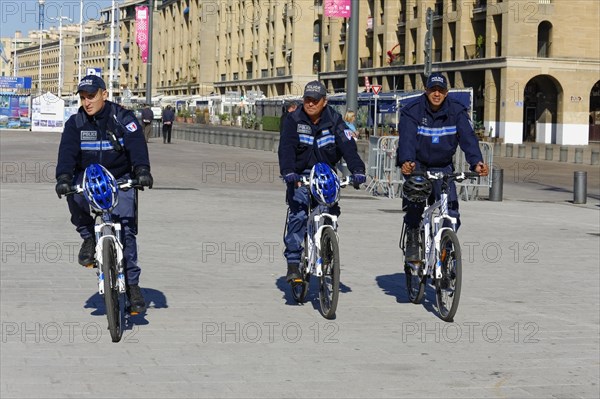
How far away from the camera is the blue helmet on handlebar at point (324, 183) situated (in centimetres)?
856

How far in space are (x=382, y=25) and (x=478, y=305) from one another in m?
70.1

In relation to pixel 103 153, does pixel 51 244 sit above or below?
below

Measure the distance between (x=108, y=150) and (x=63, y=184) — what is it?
0.46m

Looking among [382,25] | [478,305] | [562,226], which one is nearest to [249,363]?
[478,305]

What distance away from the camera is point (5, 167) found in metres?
27.8

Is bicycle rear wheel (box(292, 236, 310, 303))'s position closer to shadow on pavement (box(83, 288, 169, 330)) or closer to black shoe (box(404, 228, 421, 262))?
black shoe (box(404, 228, 421, 262))

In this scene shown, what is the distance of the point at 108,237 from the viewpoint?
7.59 m

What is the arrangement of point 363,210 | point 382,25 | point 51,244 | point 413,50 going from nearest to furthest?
point 51,244, point 363,210, point 413,50, point 382,25

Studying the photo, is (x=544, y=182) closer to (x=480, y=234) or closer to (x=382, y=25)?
(x=480, y=234)

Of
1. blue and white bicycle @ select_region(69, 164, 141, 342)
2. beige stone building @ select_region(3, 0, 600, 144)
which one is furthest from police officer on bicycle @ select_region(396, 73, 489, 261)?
beige stone building @ select_region(3, 0, 600, 144)

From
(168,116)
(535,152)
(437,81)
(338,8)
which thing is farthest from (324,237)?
(168,116)

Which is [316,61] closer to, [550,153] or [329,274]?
[550,153]

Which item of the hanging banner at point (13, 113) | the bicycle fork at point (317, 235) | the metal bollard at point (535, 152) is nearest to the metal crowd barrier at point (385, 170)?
the bicycle fork at point (317, 235)

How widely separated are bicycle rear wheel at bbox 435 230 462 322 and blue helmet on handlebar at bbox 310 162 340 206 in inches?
36.1
